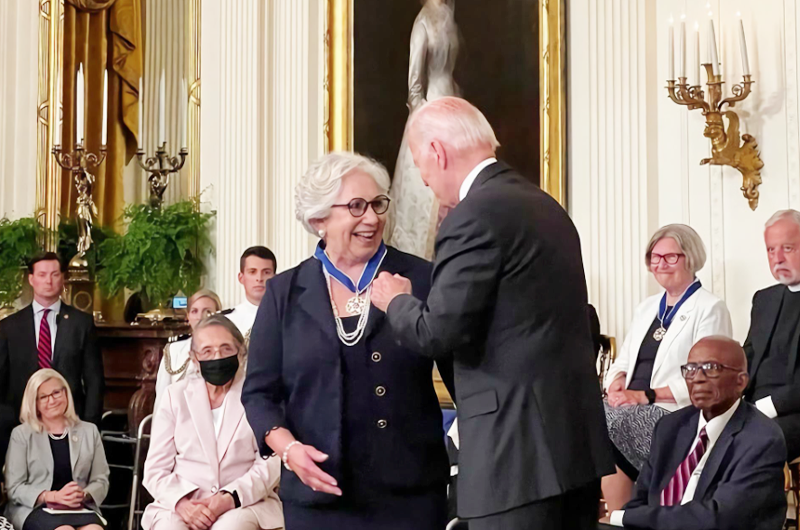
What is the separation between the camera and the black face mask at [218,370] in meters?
5.01

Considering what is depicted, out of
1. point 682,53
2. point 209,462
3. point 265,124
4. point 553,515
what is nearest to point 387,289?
point 553,515

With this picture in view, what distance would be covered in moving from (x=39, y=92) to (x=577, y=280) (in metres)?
6.99

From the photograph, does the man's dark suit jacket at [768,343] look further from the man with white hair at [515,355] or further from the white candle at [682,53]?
the man with white hair at [515,355]

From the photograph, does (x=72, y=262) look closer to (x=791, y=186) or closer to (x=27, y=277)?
(x=27, y=277)

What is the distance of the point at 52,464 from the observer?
6438 mm

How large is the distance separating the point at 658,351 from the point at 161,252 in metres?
3.93

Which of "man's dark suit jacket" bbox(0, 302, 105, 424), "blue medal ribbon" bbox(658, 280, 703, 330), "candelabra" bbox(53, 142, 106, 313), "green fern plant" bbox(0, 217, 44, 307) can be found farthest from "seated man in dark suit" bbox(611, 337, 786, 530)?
"green fern plant" bbox(0, 217, 44, 307)

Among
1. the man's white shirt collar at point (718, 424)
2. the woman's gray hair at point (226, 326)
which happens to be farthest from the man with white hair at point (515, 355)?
the woman's gray hair at point (226, 326)

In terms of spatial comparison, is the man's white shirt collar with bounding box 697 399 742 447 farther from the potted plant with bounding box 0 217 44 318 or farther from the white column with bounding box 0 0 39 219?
the white column with bounding box 0 0 39 219

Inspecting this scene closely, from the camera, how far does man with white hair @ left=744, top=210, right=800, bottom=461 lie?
5.48 meters

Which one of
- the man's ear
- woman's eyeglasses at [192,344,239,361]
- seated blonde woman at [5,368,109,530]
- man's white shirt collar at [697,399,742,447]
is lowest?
seated blonde woman at [5,368,109,530]

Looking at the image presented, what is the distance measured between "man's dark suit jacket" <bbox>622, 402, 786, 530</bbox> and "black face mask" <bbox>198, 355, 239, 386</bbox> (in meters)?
1.77

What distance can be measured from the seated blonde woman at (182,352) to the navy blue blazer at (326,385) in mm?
3413

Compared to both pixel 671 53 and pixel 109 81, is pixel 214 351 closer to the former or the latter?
pixel 671 53
